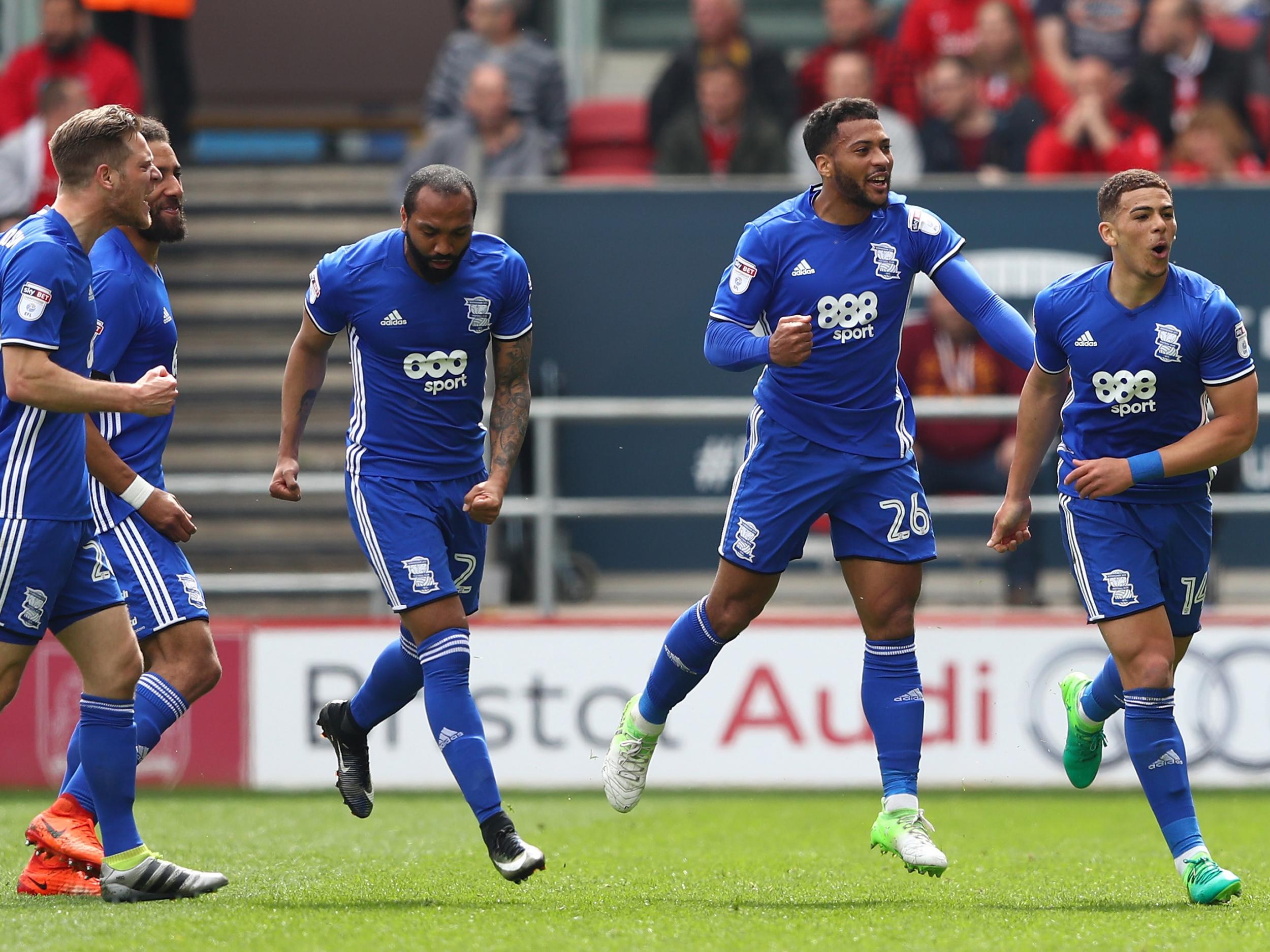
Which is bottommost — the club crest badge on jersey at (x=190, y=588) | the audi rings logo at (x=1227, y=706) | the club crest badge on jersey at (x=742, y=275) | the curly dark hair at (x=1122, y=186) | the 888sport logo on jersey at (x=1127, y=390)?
the audi rings logo at (x=1227, y=706)

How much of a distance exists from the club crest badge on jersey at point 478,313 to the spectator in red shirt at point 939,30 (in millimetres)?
7376

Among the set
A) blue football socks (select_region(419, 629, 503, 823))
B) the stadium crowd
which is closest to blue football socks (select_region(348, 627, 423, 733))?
blue football socks (select_region(419, 629, 503, 823))

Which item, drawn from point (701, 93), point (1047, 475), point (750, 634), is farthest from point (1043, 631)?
point (701, 93)

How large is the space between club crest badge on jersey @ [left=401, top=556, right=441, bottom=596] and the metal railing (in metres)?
3.54

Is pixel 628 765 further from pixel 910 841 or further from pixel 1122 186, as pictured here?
pixel 1122 186

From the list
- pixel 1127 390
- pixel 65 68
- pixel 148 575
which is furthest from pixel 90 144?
pixel 65 68

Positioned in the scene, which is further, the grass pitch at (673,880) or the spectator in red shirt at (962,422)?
the spectator in red shirt at (962,422)

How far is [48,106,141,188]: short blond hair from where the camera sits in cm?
564

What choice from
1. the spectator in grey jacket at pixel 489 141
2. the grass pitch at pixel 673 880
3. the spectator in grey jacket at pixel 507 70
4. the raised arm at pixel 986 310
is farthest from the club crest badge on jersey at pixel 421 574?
the spectator in grey jacket at pixel 507 70

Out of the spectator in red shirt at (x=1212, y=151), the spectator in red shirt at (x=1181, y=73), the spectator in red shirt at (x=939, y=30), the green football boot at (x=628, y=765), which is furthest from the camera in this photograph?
the spectator in red shirt at (x=939, y=30)

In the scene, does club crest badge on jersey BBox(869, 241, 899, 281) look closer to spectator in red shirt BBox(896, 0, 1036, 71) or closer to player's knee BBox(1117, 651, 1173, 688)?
player's knee BBox(1117, 651, 1173, 688)

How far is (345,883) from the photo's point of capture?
6465mm

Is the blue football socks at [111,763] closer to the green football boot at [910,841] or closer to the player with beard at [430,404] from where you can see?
the player with beard at [430,404]

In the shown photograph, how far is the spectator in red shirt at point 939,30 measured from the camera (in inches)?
512
